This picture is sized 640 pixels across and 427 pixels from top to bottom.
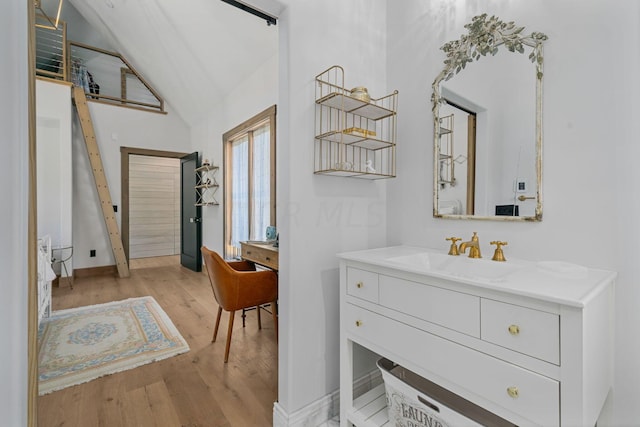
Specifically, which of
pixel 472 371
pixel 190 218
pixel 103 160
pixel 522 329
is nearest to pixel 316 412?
pixel 472 371

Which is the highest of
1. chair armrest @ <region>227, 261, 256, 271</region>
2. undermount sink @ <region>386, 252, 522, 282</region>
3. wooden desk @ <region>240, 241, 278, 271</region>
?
undermount sink @ <region>386, 252, 522, 282</region>

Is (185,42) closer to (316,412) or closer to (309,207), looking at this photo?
(309,207)

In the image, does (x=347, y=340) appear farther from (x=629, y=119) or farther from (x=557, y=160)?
(x=629, y=119)

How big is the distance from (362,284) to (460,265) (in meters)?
0.49

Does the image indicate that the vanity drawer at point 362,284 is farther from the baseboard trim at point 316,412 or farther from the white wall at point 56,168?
the white wall at point 56,168

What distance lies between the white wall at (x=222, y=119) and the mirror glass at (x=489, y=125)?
7.09ft

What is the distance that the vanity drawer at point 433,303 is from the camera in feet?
3.49

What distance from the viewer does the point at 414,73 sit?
184 centimetres

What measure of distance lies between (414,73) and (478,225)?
984 mm

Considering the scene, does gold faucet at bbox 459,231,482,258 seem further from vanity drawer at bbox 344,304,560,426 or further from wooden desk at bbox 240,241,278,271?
wooden desk at bbox 240,241,278,271

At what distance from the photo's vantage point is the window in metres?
3.55

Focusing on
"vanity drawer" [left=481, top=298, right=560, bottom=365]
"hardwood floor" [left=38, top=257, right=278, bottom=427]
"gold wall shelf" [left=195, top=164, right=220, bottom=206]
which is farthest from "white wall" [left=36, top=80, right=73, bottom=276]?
"vanity drawer" [left=481, top=298, right=560, bottom=365]

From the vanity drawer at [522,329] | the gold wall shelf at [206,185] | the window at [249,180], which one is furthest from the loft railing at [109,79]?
the vanity drawer at [522,329]

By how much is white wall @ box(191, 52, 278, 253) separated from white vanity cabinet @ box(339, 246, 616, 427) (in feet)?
8.97
